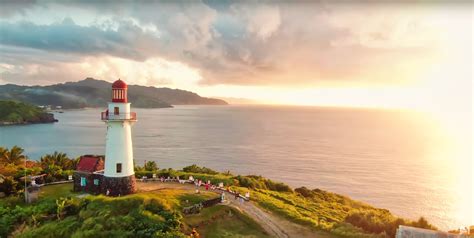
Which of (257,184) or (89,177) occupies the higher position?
(89,177)

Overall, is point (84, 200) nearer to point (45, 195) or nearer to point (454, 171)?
point (45, 195)

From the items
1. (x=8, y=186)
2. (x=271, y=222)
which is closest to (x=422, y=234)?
(x=271, y=222)

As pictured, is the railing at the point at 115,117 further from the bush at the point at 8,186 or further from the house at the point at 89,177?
the bush at the point at 8,186

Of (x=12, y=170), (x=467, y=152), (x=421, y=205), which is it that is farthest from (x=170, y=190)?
(x=467, y=152)

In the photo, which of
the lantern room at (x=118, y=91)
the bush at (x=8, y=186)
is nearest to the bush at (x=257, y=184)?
the lantern room at (x=118, y=91)

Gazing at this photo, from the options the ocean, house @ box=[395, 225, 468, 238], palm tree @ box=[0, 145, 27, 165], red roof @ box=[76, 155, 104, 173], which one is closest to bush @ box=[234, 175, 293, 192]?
red roof @ box=[76, 155, 104, 173]

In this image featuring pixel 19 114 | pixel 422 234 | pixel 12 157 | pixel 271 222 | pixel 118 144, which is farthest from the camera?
pixel 19 114

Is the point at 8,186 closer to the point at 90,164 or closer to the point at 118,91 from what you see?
the point at 90,164
